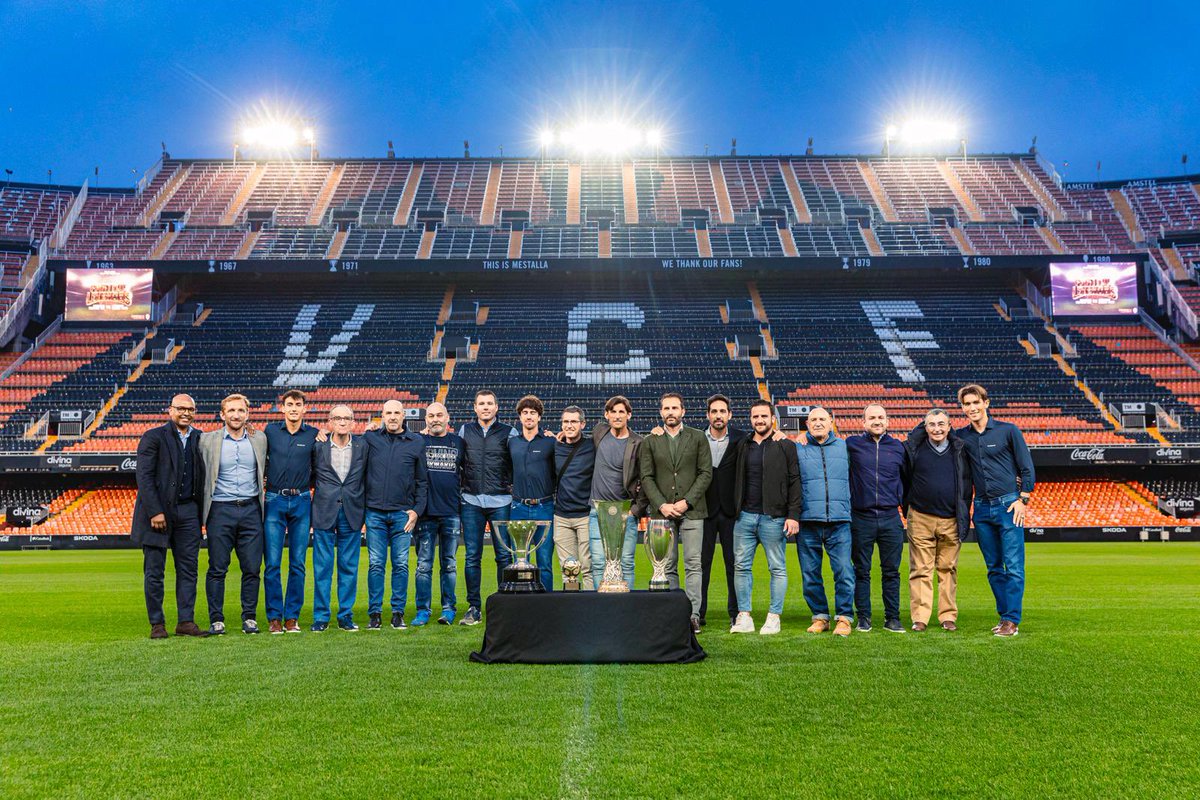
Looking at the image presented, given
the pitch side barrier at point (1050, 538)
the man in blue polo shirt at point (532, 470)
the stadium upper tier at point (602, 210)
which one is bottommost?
the pitch side barrier at point (1050, 538)

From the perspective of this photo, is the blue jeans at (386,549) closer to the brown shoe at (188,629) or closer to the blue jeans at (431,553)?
the blue jeans at (431,553)

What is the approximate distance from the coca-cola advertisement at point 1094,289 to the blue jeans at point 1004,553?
31404 mm

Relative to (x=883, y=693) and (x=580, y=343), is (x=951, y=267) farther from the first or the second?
(x=883, y=693)

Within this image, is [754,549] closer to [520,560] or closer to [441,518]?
[520,560]

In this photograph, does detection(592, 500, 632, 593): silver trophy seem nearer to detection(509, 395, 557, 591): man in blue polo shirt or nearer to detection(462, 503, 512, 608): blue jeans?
detection(509, 395, 557, 591): man in blue polo shirt

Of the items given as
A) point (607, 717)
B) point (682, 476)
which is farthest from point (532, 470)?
point (607, 717)

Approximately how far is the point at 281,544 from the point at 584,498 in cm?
258

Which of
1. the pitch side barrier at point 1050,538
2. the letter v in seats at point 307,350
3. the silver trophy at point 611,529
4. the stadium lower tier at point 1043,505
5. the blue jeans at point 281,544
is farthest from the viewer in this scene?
the letter v in seats at point 307,350

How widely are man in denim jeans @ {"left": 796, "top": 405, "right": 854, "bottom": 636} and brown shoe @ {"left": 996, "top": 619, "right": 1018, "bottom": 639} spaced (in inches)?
44.7

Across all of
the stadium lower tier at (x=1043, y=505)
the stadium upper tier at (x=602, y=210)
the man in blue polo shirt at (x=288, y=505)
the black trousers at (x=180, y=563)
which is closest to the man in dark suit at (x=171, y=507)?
the black trousers at (x=180, y=563)

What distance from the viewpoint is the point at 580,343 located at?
113 ft

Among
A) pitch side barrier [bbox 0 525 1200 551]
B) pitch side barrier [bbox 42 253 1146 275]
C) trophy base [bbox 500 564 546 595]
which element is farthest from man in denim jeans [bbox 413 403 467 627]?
pitch side barrier [bbox 42 253 1146 275]

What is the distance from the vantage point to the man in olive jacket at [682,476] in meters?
6.91

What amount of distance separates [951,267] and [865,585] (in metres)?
30.9
